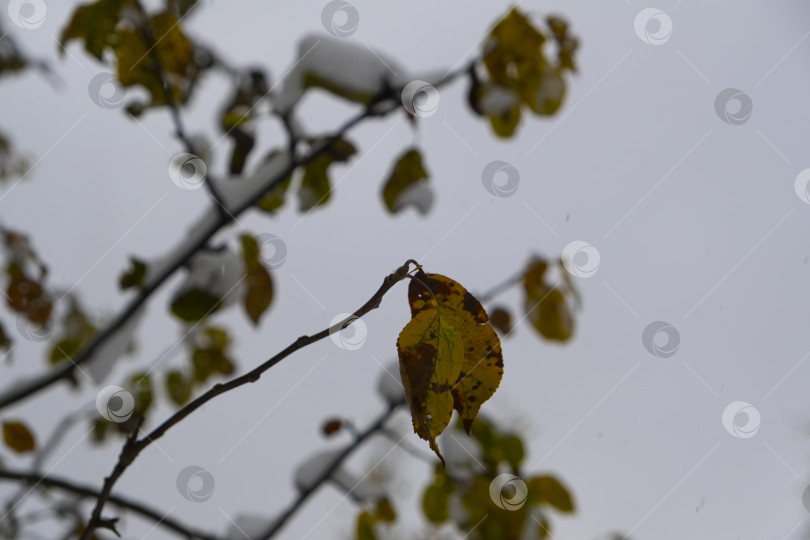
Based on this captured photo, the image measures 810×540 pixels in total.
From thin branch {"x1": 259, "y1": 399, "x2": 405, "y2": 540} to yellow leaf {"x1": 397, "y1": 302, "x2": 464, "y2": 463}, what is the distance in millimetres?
754

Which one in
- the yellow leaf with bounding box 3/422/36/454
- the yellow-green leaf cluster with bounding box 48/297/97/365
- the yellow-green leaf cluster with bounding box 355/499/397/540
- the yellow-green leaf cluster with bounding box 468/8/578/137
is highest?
the yellow-green leaf cluster with bounding box 468/8/578/137

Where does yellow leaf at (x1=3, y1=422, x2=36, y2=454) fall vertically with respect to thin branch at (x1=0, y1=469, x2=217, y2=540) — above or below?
below

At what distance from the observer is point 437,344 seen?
21.0 inches

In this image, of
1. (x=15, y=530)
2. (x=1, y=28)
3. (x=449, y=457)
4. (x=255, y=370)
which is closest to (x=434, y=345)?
(x=255, y=370)

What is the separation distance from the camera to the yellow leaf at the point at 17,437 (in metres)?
1.30

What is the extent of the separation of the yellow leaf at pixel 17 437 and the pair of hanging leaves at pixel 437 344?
1105 mm

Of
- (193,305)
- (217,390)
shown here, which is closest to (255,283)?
(193,305)

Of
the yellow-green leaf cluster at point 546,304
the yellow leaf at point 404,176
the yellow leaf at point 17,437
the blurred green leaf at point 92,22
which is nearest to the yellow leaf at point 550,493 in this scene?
the yellow-green leaf cluster at point 546,304

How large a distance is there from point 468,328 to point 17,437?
1150 mm

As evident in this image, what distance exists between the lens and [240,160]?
1232 mm

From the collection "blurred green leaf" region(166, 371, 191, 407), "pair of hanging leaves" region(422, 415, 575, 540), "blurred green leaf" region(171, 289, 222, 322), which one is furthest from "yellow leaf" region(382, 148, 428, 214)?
"blurred green leaf" region(166, 371, 191, 407)

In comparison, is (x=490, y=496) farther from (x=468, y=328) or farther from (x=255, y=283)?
(x=468, y=328)

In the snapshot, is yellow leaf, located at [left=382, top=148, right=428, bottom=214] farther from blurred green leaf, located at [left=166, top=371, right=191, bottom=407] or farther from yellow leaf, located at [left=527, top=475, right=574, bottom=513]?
blurred green leaf, located at [left=166, top=371, right=191, bottom=407]

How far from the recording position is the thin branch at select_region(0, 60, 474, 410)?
1133 millimetres
